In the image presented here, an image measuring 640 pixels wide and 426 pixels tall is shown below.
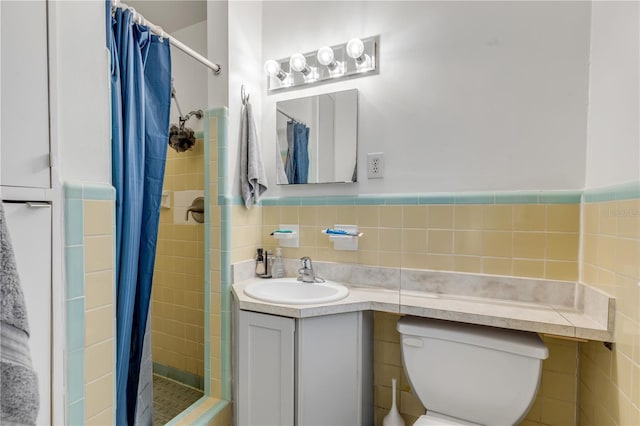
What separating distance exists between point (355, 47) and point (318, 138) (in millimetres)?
481

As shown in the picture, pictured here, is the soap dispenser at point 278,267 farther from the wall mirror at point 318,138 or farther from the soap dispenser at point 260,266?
the wall mirror at point 318,138

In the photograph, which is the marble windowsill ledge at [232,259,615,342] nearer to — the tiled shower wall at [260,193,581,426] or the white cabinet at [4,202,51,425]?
the tiled shower wall at [260,193,581,426]

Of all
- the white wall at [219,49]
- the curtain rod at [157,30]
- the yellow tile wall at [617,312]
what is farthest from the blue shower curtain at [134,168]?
the yellow tile wall at [617,312]

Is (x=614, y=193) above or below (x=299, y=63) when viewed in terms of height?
below


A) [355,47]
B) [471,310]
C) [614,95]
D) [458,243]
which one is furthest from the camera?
[355,47]

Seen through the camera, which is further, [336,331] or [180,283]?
[180,283]

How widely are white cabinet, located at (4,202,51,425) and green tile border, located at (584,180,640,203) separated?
1.63m

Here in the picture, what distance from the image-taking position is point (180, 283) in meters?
1.99

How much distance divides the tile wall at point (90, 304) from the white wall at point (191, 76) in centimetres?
110

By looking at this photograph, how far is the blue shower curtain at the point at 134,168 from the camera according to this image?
1.09 metres

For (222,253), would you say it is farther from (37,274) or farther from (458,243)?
(458,243)

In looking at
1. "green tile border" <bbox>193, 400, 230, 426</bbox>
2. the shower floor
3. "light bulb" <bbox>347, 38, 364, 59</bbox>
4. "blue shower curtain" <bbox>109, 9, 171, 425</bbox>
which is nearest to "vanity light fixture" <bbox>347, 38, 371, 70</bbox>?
"light bulb" <bbox>347, 38, 364, 59</bbox>

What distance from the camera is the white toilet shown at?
103 centimetres

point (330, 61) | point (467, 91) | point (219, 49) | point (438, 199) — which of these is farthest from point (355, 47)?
point (438, 199)
